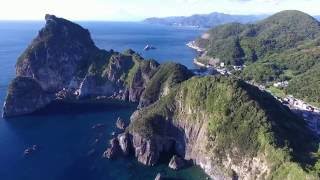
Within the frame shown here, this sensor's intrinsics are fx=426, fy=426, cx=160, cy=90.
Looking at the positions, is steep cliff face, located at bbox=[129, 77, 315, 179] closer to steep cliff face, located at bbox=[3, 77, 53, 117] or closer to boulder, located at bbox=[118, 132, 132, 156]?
boulder, located at bbox=[118, 132, 132, 156]

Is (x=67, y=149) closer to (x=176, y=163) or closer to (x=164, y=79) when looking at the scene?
(x=176, y=163)

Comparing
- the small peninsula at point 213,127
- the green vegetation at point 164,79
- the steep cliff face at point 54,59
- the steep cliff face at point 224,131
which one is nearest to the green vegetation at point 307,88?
the green vegetation at point 164,79

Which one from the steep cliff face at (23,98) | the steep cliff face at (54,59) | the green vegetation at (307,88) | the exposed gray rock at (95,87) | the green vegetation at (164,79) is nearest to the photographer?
the steep cliff face at (23,98)

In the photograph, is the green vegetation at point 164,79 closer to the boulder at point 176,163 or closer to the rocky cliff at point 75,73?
the rocky cliff at point 75,73

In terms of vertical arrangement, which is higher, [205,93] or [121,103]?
[205,93]

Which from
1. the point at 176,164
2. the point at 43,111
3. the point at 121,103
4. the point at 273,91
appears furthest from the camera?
the point at 273,91

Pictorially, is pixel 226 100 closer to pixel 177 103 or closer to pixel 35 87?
pixel 177 103

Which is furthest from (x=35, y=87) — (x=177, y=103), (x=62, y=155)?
(x=177, y=103)
